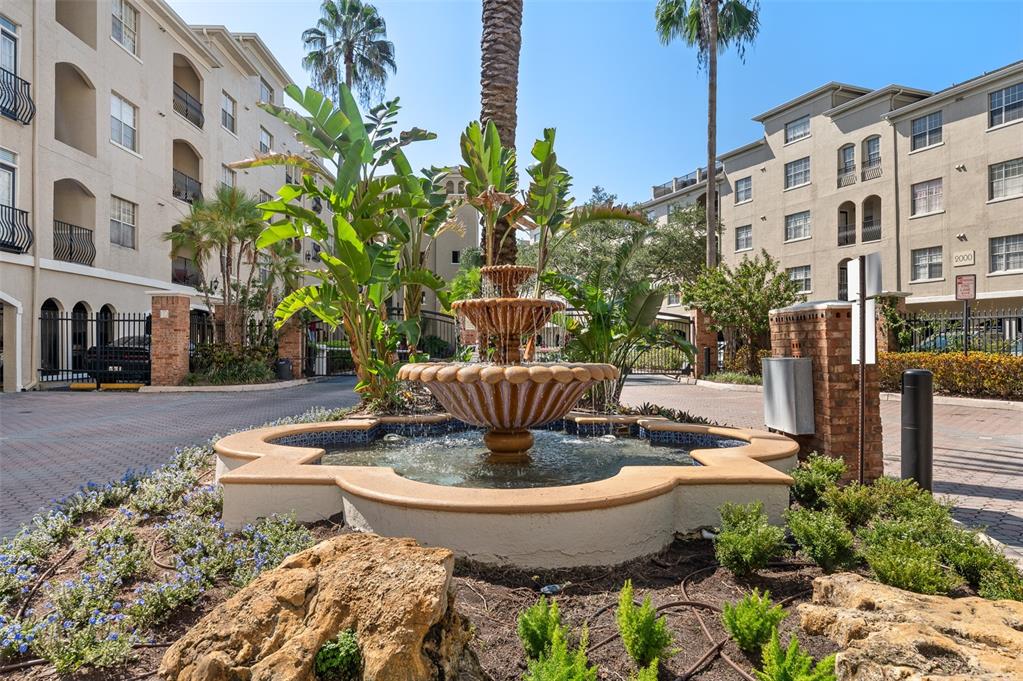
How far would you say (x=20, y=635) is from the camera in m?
2.52

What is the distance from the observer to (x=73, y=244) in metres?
19.4

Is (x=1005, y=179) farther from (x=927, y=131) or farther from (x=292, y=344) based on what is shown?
(x=292, y=344)

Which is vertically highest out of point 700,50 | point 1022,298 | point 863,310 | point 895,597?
point 700,50

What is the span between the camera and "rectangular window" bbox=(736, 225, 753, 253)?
3788 cm

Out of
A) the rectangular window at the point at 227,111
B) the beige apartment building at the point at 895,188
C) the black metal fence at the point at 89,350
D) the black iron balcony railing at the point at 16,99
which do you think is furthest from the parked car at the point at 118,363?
the beige apartment building at the point at 895,188

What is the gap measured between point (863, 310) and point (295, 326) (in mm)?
18995

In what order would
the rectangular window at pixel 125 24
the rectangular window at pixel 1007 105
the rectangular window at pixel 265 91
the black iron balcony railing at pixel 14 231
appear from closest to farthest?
the black iron balcony railing at pixel 14 231 → the rectangular window at pixel 125 24 → the rectangular window at pixel 1007 105 → the rectangular window at pixel 265 91

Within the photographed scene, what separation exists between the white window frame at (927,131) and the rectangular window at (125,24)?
116 ft

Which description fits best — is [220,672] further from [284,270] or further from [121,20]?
[121,20]

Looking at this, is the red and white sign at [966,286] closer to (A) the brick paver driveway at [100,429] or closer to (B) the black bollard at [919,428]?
(B) the black bollard at [919,428]

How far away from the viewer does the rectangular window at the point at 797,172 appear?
1352 inches

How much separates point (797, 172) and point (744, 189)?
4.07 metres

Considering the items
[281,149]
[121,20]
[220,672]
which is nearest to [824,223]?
[281,149]

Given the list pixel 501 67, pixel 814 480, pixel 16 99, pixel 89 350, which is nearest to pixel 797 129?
pixel 501 67
